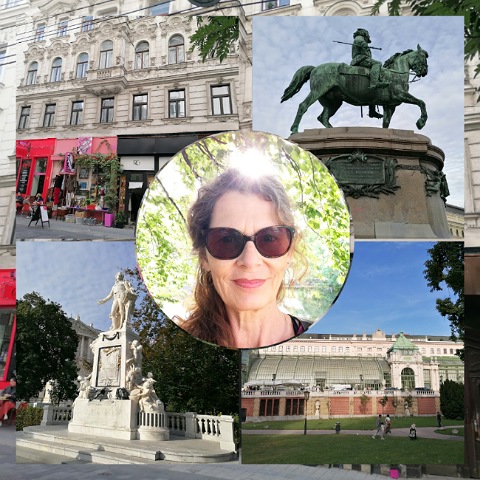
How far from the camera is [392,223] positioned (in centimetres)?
757

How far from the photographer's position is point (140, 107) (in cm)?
845

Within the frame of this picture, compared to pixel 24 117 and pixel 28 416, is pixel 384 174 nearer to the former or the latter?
pixel 24 117

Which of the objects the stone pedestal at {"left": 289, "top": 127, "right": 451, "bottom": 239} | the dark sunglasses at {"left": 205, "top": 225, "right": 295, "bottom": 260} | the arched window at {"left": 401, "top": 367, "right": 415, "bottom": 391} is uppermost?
the stone pedestal at {"left": 289, "top": 127, "right": 451, "bottom": 239}

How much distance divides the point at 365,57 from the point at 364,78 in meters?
0.27

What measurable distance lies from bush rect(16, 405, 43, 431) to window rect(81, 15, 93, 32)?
5654 millimetres

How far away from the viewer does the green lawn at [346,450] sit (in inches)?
289

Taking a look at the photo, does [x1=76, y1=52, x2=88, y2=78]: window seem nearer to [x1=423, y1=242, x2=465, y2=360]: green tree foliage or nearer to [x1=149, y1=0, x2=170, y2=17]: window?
[x1=149, y1=0, x2=170, y2=17]: window

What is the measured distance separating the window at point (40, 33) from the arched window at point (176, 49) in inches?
82.8

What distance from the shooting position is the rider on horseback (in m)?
7.69

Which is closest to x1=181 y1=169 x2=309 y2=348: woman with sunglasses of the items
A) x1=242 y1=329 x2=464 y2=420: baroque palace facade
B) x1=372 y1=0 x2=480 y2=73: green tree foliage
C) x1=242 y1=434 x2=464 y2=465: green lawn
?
x1=242 y1=329 x2=464 y2=420: baroque palace facade

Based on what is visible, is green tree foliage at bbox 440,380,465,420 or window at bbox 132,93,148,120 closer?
green tree foliage at bbox 440,380,465,420

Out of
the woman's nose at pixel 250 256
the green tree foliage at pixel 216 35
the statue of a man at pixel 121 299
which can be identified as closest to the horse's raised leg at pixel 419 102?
the green tree foliage at pixel 216 35

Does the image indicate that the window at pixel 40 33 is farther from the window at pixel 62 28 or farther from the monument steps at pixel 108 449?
the monument steps at pixel 108 449

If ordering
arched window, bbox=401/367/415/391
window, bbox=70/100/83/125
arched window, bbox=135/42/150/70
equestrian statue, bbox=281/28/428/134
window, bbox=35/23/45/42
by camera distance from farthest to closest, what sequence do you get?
window, bbox=35/23/45/42, window, bbox=70/100/83/125, arched window, bbox=135/42/150/70, equestrian statue, bbox=281/28/428/134, arched window, bbox=401/367/415/391
